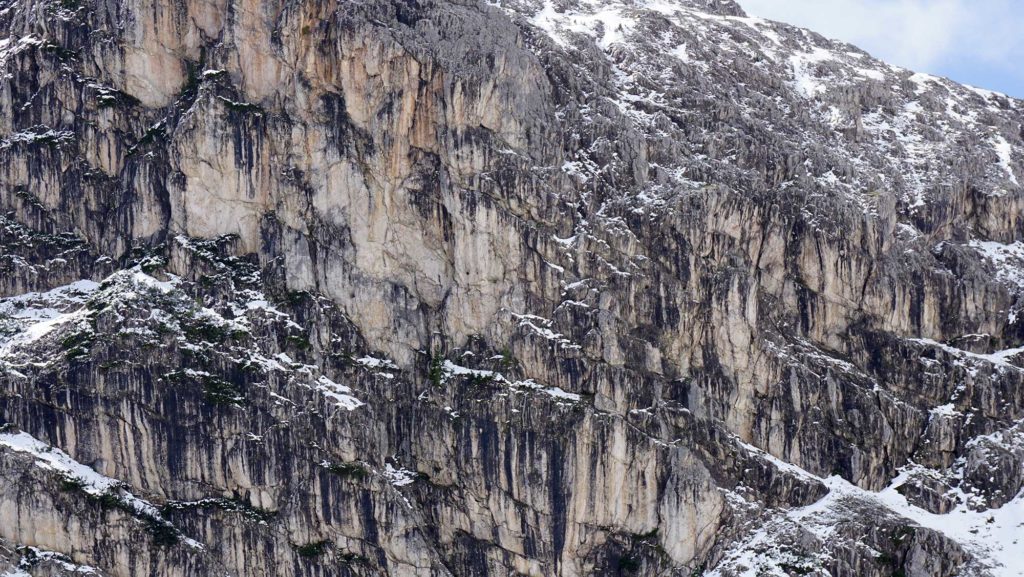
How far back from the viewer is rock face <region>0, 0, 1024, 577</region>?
15600cm

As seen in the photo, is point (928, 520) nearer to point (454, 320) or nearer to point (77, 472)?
point (454, 320)

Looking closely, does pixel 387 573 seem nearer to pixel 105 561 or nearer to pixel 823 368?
pixel 105 561

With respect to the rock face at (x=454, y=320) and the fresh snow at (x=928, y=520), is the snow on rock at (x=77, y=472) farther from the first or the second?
the fresh snow at (x=928, y=520)

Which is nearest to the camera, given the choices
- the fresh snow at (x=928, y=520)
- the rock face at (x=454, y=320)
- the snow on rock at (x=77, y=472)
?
the snow on rock at (x=77, y=472)

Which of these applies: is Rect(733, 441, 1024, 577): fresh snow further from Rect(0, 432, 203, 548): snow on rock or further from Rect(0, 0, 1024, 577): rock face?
Rect(0, 432, 203, 548): snow on rock

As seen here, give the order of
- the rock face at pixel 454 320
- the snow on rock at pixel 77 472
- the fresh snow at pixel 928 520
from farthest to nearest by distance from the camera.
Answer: the rock face at pixel 454 320, the fresh snow at pixel 928 520, the snow on rock at pixel 77 472

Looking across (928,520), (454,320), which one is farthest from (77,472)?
(928,520)

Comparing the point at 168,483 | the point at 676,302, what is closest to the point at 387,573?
the point at 168,483

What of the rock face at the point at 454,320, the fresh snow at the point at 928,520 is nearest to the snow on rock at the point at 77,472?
the rock face at the point at 454,320

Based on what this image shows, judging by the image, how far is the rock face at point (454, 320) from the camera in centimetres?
15600

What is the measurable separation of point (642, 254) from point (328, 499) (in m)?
48.4

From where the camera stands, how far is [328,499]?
156m

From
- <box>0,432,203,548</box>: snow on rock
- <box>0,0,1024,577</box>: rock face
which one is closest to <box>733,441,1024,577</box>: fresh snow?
<box>0,0,1024,577</box>: rock face

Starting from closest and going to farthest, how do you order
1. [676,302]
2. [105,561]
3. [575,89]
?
1. [105,561]
2. [676,302]
3. [575,89]
